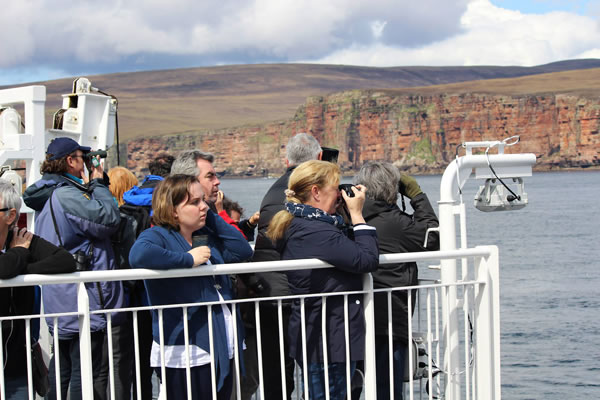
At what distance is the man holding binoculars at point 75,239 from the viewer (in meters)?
3.95

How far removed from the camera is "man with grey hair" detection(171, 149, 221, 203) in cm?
437

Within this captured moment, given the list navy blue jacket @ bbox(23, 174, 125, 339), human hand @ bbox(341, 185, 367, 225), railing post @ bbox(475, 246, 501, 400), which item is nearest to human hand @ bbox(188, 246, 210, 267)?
navy blue jacket @ bbox(23, 174, 125, 339)

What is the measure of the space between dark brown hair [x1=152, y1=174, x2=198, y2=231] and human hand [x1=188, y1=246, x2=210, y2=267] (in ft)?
0.60

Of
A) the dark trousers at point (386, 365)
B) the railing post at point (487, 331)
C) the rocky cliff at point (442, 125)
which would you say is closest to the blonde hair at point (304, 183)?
the dark trousers at point (386, 365)

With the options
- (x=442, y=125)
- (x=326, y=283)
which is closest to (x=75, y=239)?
(x=326, y=283)

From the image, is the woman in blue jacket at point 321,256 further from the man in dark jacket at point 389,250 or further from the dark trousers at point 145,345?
the dark trousers at point 145,345

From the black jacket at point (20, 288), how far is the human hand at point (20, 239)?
0.08 ft

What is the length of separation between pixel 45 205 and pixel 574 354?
1850cm

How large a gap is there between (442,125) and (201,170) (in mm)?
155179

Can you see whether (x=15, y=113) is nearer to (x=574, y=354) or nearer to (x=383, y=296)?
(x=383, y=296)

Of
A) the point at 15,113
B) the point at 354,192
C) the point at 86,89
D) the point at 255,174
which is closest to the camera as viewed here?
the point at 354,192

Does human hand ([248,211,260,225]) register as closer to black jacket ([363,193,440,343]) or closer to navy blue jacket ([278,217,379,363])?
Result: black jacket ([363,193,440,343])

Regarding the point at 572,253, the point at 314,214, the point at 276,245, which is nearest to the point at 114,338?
the point at 276,245

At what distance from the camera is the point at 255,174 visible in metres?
180
